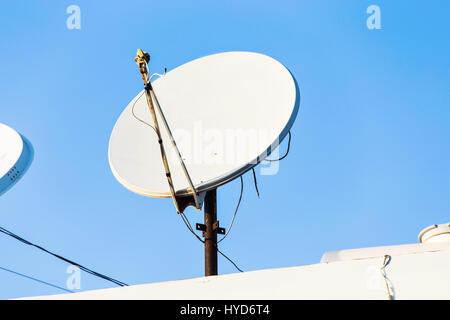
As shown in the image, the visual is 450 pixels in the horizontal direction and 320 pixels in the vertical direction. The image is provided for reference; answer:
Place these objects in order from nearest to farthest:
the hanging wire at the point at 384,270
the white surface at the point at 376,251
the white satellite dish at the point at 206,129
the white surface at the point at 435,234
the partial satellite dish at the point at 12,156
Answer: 1. the hanging wire at the point at 384,270
2. the white surface at the point at 376,251
3. the white surface at the point at 435,234
4. the white satellite dish at the point at 206,129
5. the partial satellite dish at the point at 12,156

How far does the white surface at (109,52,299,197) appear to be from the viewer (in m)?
5.38

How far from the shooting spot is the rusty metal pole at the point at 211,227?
5320 millimetres

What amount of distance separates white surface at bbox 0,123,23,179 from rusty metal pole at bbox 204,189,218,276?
3.70 m

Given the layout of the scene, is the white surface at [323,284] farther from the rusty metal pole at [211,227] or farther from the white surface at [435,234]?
the rusty metal pole at [211,227]

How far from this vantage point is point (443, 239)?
4152 millimetres

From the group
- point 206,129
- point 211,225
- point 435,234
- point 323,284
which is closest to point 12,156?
point 206,129

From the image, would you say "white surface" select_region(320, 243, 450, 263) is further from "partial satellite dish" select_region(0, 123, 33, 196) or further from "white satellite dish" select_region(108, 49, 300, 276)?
"partial satellite dish" select_region(0, 123, 33, 196)

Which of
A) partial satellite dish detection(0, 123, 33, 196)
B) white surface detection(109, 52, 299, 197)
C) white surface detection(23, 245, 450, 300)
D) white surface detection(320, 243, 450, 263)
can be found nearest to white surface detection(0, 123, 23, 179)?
partial satellite dish detection(0, 123, 33, 196)

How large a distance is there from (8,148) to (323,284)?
630 cm

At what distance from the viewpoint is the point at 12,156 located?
8062 mm

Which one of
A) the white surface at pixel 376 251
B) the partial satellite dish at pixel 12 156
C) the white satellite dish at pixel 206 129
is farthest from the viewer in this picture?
the partial satellite dish at pixel 12 156

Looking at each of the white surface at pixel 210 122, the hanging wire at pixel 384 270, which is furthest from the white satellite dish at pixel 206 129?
the hanging wire at pixel 384 270

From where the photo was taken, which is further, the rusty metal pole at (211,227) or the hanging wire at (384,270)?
the rusty metal pole at (211,227)
